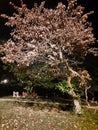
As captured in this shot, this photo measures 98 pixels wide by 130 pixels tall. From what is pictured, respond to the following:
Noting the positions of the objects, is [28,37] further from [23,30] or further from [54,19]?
[54,19]

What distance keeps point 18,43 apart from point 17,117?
19.7 feet

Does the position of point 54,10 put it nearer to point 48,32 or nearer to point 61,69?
point 48,32

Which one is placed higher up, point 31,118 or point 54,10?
point 54,10

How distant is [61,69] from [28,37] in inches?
160

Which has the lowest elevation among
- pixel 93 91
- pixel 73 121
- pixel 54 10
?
pixel 73 121

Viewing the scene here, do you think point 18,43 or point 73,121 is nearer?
point 73,121

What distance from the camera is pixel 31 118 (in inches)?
780

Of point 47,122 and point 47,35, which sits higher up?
point 47,35

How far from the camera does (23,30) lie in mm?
Answer: 22297

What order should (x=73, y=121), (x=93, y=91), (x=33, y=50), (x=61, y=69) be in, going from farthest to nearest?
(x=93, y=91), (x=61, y=69), (x=33, y=50), (x=73, y=121)

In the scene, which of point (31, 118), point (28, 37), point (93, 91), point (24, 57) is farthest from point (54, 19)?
point (93, 91)

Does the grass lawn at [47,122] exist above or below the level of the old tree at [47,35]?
below

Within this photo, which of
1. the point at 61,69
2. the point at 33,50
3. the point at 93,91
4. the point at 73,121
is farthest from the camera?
the point at 93,91

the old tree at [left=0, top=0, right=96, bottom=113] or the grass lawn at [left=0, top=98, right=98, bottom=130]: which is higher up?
the old tree at [left=0, top=0, right=96, bottom=113]
